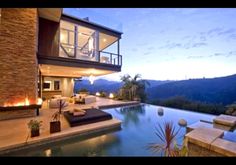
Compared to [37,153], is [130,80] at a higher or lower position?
higher

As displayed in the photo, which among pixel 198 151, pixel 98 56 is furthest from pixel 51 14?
pixel 198 151

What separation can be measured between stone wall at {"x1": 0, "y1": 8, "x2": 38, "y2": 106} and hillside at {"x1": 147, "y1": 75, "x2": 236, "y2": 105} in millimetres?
14630

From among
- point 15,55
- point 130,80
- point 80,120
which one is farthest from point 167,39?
Answer: point 15,55

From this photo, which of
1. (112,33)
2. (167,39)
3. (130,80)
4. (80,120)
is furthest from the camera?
(130,80)

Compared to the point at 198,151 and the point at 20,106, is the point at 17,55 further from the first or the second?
the point at 198,151

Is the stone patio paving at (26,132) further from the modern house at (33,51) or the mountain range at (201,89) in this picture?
the mountain range at (201,89)

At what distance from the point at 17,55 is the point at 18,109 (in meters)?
2.38

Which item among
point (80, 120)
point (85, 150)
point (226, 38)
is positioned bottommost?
point (85, 150)

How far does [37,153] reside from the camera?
3.36 metres

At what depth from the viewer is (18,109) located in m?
5.88

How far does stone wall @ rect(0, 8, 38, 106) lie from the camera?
5.75 m
